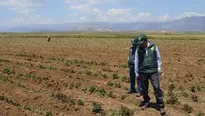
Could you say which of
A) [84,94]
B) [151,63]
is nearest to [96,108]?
[151,63]

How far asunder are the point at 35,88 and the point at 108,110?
153 inches

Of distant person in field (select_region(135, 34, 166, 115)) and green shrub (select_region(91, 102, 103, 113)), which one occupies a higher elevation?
distant person in field (select_region(135, 34, 166, 115))

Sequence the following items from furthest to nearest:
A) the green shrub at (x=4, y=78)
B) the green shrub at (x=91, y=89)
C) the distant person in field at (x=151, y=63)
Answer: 1. the green shrub at (x=4, y=78)
2. the green shrub at (x=91, y=89)
3. the distant person in field at (x=151, y=63)

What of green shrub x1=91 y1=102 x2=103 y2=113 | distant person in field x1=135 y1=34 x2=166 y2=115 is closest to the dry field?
green shrub x1=91 y1=102 x2=103 y2=113

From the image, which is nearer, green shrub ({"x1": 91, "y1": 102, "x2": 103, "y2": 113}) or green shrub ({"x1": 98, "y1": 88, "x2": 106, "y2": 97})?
green shrub ({"x1": 91, "y1": 102, "x2": 103, "y2": 113})

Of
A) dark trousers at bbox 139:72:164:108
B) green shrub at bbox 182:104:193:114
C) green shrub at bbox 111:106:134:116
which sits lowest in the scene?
green shrub at bbox 182:104:193:114

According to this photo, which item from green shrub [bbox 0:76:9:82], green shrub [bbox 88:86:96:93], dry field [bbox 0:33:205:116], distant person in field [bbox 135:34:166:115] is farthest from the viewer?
green shrub [bbox 0:76:9:82]

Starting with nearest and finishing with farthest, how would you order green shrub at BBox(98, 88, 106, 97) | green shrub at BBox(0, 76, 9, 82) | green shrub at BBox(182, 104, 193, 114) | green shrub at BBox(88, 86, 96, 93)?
green shrub at BBox(182, 104, 193, 114) → green shrub at BBox(98, 88, 106, 97) → green shrub at BBox(88, 86, 96, 93) → green shrub at BBox(0, 76, 9, 82)

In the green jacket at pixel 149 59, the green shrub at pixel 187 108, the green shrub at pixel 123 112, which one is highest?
the green jacket at pixel 149 59

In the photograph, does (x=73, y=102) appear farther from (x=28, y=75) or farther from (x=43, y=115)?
(x=28, y=75)

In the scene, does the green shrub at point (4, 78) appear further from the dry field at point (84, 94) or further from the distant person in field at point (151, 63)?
the distant person in field at point (151, 63)

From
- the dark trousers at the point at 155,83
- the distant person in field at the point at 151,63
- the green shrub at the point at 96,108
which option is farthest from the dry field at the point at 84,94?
the distant person in field at the point at 151,63

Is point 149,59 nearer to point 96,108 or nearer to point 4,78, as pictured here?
point 96,108

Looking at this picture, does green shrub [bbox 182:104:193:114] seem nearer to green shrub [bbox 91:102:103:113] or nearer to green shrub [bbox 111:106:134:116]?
green shrub [bbox 111:106:134:116]
